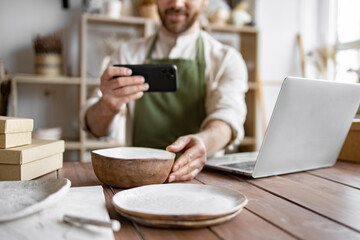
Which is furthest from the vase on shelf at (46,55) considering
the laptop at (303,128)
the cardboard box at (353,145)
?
the cardboard box at (353,145)

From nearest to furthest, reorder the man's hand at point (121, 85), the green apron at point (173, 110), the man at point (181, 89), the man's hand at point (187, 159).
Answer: the man's hand at point (187, 159), the man's hand at point (121, 85), the man at point (181, 89), the green apron at point (173, 110)

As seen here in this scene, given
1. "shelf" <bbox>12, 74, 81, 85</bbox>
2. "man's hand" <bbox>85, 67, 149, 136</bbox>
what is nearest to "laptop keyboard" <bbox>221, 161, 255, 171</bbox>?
"man's hand" <bbox>85, 67, 149, 136</bbox>

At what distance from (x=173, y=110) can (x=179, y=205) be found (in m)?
1.07

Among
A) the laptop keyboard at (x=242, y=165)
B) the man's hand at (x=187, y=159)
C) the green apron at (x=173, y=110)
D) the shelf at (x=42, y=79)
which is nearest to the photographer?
the man's hand at (x=187, y=159)

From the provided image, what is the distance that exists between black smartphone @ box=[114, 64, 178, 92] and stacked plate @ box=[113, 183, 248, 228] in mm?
539

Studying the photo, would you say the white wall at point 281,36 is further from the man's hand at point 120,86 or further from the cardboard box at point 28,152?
the cardboard box at point 28,152

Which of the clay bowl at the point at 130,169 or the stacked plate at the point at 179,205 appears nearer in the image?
the stacked plate at the point at 179,205

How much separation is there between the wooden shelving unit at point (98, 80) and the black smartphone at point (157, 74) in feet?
4.85

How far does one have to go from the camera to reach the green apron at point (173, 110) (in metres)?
1.62

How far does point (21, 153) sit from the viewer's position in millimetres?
747

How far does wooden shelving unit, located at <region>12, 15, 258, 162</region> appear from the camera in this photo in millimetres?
2428

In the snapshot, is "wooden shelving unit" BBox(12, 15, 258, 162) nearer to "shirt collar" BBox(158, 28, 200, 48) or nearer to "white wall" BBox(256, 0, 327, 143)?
"white wall" BBox(256, 0, 327, 143)

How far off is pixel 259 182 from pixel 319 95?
0.27 m

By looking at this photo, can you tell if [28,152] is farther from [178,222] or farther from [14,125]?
[178,222]
